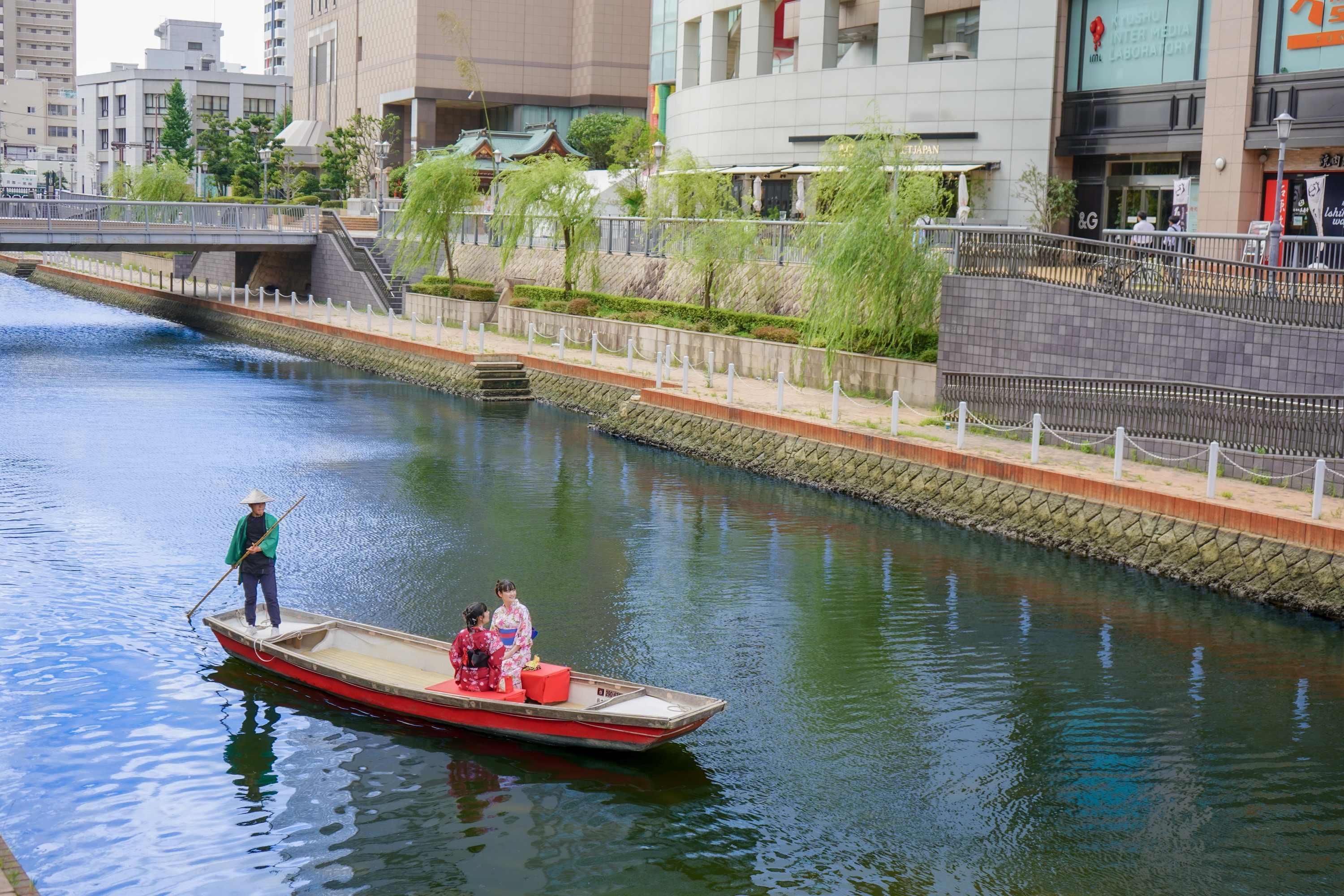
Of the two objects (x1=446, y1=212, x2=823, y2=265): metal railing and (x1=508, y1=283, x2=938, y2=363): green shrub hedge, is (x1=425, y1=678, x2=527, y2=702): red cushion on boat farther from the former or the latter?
A: (x1=446, y1=212, x2=823, y2=265): metal railing

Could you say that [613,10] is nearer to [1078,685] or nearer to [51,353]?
[51,353]

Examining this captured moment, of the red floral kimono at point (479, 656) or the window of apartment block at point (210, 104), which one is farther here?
the window of apartment block at point (210, 104)

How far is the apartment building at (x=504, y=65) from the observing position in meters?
90.3

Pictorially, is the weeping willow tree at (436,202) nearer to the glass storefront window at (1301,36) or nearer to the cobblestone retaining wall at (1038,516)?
the cobblestone retaining wall at (1038,516)

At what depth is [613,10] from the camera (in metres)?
93.6

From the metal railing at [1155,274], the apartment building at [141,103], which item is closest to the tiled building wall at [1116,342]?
the metal railing at [1155,274]

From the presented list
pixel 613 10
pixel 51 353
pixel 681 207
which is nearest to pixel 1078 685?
pixel 681 207

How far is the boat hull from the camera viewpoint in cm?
1234

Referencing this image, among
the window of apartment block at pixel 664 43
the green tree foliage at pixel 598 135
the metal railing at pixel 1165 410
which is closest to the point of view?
the metal railing at pixel 1165 410

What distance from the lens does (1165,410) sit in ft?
76.1

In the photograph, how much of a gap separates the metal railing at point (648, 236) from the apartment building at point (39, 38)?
15819 cm

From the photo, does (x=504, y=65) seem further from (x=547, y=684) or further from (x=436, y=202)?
(x=547, y=684)

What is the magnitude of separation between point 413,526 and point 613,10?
7866 cm

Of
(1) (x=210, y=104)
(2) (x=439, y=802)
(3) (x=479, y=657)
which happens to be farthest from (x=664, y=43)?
(1) (x=210, y=104)
